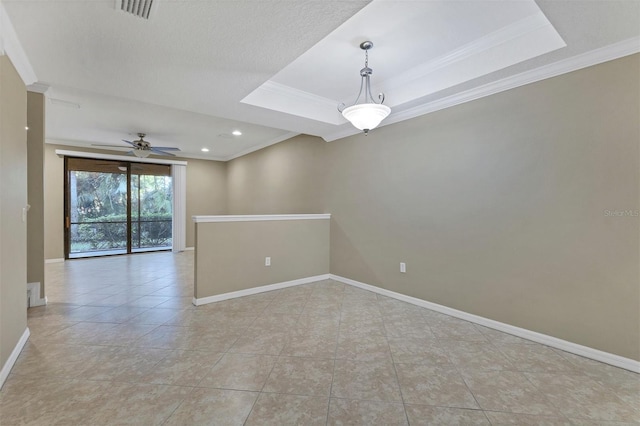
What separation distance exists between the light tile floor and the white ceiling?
236 cm

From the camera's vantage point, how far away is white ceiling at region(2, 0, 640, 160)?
70.5 inches

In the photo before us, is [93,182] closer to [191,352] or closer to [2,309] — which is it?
[2,309]

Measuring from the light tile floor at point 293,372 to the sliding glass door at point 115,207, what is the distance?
411 centimetres

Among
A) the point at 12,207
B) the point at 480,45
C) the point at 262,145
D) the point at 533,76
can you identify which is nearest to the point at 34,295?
the point at 12,207

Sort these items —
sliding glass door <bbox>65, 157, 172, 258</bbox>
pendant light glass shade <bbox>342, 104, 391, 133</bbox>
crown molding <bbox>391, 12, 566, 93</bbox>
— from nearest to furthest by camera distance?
crown molding <bbox>391, 12, 566, 93</bbox> < pendant light glass shade <bbox>342, 104, 391, 133</bbox> < sliding glass door <bbox>65, 157, 172, 258</bbox>

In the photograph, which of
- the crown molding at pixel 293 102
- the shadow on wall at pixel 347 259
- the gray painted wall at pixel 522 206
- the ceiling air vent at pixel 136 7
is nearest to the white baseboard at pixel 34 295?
the crown molding at pixel 293 102

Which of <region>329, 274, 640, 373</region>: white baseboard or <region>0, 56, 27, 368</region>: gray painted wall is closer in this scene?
<region>0, 56, 27, 368</region>: gray painted wall

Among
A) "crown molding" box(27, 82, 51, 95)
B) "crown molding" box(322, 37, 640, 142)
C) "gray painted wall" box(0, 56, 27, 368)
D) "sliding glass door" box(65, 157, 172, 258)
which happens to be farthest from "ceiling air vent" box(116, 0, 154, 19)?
"sliding glass door" box(65, 157, 172, 258)

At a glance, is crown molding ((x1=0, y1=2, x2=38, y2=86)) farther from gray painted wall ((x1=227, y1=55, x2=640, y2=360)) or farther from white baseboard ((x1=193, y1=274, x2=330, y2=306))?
gray painted wall ((x1=227, y1=55, x2=640, y2=360))

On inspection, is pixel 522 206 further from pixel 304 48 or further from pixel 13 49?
pixel 13 49

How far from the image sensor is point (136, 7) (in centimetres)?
174

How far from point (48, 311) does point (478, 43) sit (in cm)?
523

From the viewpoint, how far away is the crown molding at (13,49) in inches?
71.5

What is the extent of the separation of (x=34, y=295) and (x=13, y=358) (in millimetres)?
1645
